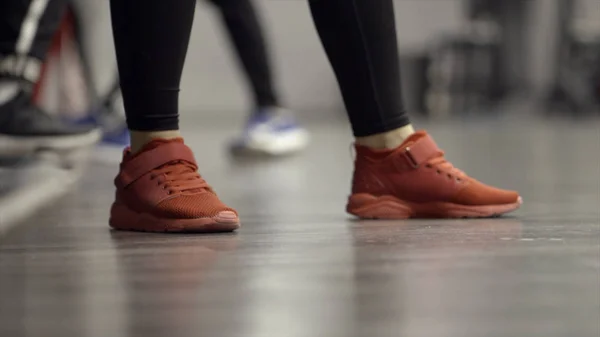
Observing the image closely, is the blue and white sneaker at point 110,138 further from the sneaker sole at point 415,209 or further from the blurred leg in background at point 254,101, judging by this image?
the sneaker sole at point 415,209

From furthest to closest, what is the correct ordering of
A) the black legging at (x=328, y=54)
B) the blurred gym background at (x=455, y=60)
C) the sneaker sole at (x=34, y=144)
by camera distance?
the blurred gym background at (x=455, y=60) < the sneaker sole at (x=34, y=144) < the black legging at (x=328, y=54)

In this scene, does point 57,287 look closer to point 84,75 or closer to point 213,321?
point 213,321

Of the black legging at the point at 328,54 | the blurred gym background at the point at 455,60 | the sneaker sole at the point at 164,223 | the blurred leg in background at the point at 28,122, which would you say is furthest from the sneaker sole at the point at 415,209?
the blurred gym background at the point at 455,60

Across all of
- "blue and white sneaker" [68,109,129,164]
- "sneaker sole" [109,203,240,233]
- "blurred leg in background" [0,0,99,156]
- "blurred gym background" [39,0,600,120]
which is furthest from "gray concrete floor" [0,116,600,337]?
"blurred gym background" [39,0,600,120]

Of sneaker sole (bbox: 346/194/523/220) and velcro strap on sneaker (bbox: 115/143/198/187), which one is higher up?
velcro strap on sneaker (bbox: 115/143/198/187)

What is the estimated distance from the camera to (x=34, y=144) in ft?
5.20

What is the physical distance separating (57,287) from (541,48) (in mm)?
6471

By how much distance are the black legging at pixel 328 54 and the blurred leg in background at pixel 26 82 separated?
453 mm

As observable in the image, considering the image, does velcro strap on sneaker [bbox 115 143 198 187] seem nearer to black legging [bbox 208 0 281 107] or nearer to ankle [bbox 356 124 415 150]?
ankle [bbox 356 124 415 150]

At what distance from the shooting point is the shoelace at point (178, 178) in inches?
46.4

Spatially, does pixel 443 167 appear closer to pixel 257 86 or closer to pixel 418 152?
pixel 418 152

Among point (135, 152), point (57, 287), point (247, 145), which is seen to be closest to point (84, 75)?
point (247, 145)

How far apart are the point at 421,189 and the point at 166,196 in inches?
14.5

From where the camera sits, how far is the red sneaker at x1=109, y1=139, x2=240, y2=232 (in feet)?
3.78
